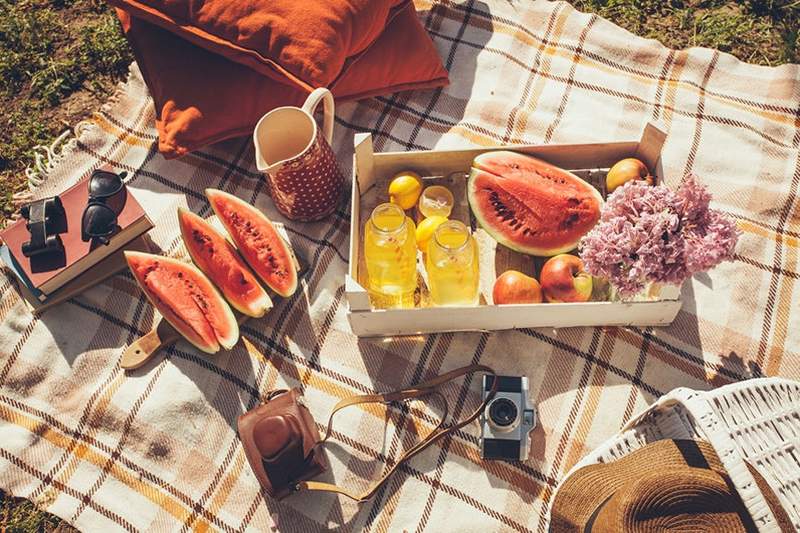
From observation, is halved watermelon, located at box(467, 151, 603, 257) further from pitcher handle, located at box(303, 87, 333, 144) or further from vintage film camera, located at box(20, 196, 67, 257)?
vintage film camera, located at box(20, 196, 67, 257)

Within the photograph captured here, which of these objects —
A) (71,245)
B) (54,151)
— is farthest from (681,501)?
(54,151)

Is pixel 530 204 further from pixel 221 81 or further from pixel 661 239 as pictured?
pixel 221 81

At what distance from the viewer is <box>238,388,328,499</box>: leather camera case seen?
161cm

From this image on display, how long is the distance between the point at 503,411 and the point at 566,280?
424mm

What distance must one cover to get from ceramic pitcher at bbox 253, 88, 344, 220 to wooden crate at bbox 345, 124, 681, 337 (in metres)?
0.11

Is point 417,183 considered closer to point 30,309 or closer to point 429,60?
point 429,60

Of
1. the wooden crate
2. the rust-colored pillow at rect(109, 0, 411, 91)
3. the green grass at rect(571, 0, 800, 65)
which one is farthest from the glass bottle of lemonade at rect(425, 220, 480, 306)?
the green grass at rect(571, 0, 800, 65)

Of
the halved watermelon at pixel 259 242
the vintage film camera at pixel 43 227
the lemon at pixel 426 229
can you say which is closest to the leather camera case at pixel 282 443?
the halved watermelon at pixel 259 242

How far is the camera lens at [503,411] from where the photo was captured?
179 centimetres

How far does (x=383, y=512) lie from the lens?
1.81 meters

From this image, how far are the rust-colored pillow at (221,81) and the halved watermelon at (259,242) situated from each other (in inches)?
13.5

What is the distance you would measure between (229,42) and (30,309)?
3.79ft

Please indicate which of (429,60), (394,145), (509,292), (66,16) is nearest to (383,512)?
(509,292)

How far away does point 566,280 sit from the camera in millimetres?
1786
